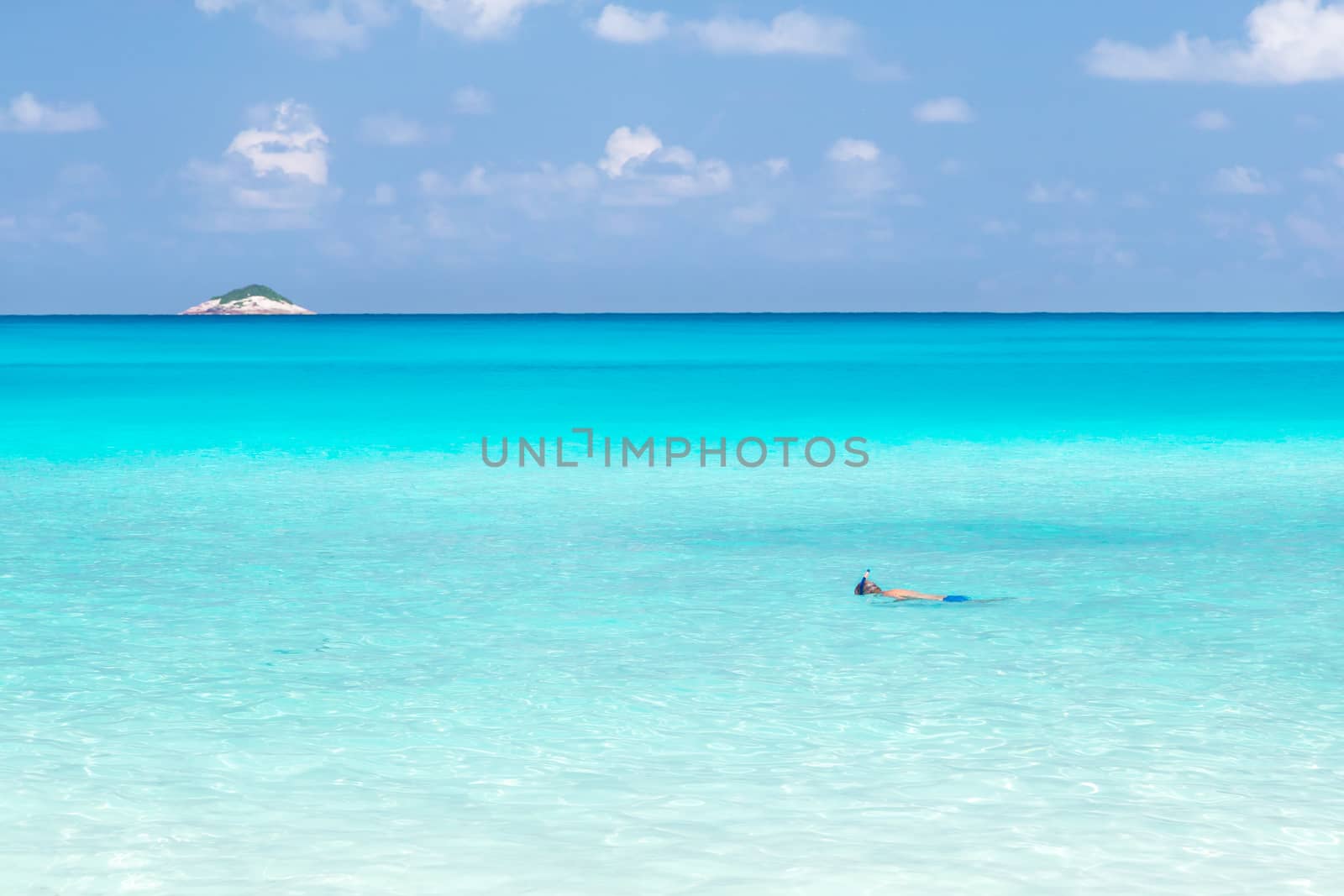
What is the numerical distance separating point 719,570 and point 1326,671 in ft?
16.9

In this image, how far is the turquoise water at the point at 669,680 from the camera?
6707mm

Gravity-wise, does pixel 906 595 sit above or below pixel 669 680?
above

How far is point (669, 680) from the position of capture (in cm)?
947

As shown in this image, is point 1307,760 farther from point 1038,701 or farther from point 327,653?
point 327,653

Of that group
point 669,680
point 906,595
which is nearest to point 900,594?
point 906,595

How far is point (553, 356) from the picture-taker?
3369 inches

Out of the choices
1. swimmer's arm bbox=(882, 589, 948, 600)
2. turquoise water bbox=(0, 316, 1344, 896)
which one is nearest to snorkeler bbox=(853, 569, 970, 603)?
swimmer's arm bbox=(882, 589, 948, 600)

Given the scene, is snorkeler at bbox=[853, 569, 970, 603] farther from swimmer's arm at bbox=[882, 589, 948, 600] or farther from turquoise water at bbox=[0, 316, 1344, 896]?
turquoise water at bbox=[0, 316, 1344, 896]

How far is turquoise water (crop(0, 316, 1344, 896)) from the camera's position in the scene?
22.0 ft

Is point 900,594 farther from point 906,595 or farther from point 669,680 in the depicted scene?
point 669,680

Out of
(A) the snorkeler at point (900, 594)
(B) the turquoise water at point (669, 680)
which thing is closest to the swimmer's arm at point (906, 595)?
(A) the snorkeler at point (900, 594)

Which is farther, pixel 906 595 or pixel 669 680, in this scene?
pixel 906 595

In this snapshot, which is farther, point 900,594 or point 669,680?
point 900,594

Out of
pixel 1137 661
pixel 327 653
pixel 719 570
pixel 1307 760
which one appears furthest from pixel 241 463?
pixel 1307 760
